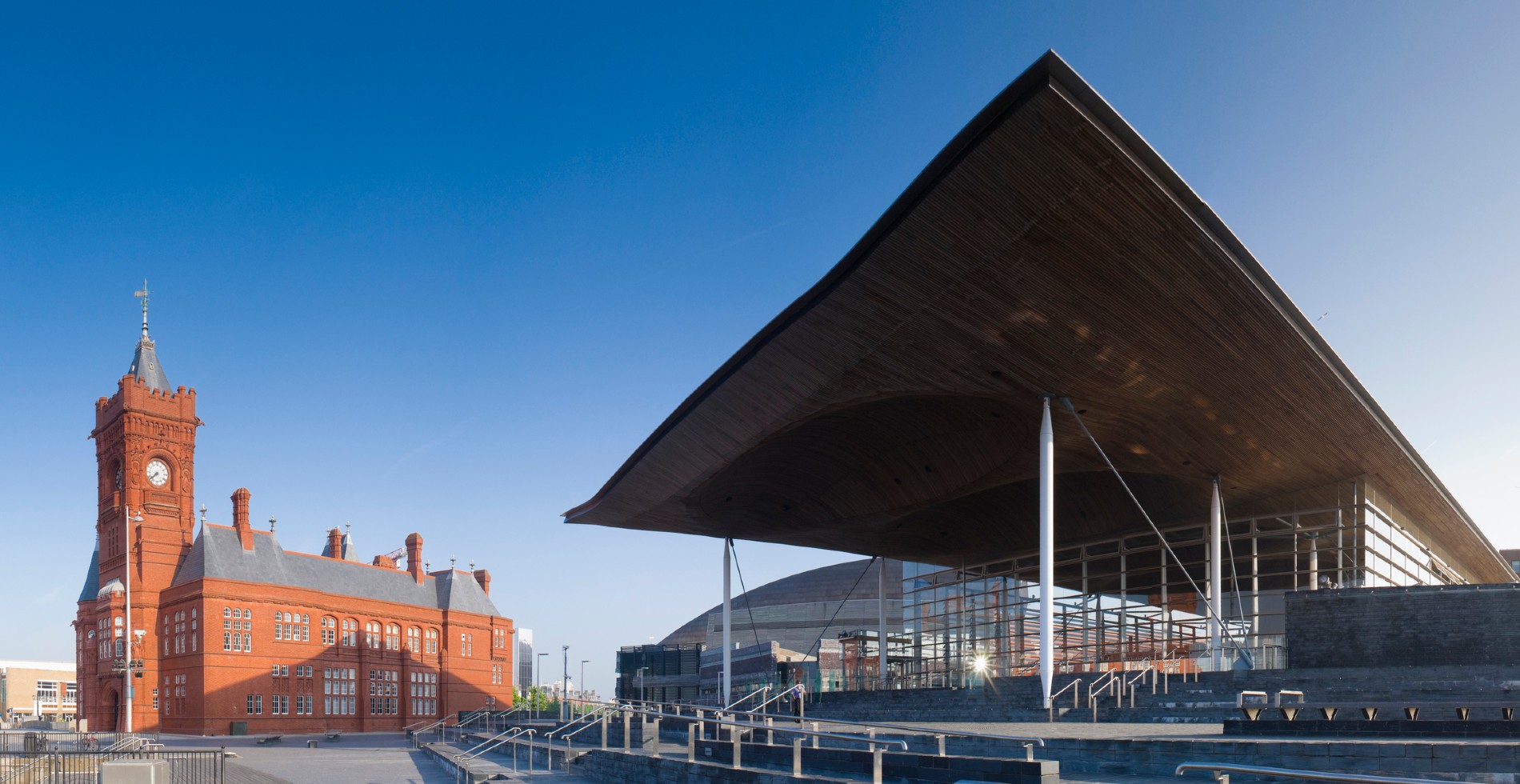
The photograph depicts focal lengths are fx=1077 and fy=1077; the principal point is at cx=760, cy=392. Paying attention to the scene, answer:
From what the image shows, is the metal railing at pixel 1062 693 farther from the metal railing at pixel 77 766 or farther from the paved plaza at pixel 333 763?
the metal railing at pixel 77 766

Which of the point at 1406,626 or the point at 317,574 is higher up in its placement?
the point at 1406,626

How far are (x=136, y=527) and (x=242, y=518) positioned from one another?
20.5ft

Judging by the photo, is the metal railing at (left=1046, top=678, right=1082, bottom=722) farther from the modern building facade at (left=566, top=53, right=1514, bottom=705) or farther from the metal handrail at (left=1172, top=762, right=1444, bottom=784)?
the metal handrail at (left=1172, top=762, right=1444, bottom=784)

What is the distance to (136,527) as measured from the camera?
69.8m

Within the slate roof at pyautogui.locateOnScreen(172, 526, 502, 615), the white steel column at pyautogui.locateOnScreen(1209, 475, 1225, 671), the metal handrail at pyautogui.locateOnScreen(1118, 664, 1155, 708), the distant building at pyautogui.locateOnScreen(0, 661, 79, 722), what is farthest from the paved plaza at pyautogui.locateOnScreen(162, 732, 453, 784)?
the distant building at pyautogui.locateOnScreen(0, 661, 79, 722)

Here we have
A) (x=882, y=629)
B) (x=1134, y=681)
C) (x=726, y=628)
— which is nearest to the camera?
(x=1134, y=681)

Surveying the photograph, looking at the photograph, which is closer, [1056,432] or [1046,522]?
[1046,522]

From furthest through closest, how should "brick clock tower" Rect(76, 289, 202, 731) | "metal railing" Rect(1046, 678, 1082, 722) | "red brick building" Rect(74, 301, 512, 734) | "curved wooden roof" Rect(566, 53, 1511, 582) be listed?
"brick clock tower" Rect(76, 289, 202, 731)
"red brick building" Rect(74, 301, 512, 734)
"metal railing" Rect(1046, 678, 1082, 722)
"curved wooden roof" Rect(566, 53, 1511, 582)

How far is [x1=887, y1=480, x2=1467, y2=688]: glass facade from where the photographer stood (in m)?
33.4

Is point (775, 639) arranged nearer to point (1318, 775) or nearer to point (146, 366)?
point (146, 366)

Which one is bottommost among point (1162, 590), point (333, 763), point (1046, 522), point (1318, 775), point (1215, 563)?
point (333, 763)

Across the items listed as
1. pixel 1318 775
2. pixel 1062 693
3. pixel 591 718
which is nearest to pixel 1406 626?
pixel 1062 693

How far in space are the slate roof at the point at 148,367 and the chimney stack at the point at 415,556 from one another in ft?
70.2

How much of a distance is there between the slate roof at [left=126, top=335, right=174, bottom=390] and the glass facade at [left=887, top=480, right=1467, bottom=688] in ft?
175
